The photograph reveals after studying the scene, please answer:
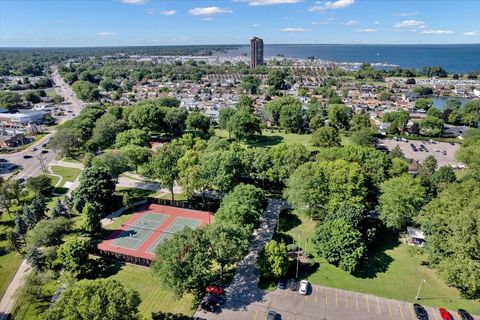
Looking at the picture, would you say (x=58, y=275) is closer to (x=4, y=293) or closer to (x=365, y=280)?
(x=4, y=293)

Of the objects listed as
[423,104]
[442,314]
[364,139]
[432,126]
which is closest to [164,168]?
[442,314]

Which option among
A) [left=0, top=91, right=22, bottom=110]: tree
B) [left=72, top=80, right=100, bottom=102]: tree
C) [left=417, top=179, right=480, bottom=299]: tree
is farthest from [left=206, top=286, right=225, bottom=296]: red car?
[left=72, top=80, right=100, bottom=102]: tree

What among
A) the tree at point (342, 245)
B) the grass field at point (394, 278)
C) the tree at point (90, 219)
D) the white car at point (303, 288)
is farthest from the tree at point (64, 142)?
the white car at point (303, 288)

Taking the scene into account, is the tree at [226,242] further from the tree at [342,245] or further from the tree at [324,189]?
the tree at [324,189]

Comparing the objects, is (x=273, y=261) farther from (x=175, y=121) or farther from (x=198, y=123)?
(x=175, y=121)

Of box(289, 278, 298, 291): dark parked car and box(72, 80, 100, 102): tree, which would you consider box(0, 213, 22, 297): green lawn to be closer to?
box(289, 278, 298, 291): dark parked car

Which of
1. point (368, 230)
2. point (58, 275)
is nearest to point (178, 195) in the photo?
point (58, 275)
